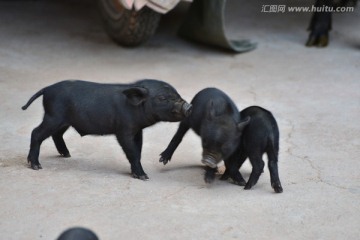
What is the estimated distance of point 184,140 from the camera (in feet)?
18.4

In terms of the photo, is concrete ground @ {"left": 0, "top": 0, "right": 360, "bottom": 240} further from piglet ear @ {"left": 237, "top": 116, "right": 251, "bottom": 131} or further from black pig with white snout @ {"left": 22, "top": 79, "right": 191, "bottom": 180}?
piglet ear @ {"left": 237, "top": 116, "right": 251, "bottom": 131}

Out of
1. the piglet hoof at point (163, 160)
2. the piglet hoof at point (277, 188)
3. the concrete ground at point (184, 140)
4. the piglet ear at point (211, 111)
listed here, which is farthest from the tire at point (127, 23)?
the piglet hoof at point (277, 188)

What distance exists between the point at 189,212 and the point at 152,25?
3.51 meters

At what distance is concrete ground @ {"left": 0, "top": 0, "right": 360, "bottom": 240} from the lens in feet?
13.5

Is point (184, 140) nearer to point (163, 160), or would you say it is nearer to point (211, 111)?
point (163, 160)

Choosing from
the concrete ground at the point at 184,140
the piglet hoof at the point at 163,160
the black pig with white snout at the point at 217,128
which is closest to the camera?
the concrete ground at the point at 184,140

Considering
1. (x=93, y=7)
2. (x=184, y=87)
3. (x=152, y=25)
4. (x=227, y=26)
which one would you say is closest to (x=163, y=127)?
(x=184, y=87)

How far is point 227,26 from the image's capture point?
8.57 m

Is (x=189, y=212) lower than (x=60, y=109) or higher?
lower

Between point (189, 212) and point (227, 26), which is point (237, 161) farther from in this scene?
point (227, 26)

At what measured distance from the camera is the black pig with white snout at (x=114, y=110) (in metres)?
4.66

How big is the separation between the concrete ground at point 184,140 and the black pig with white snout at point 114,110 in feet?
0.74

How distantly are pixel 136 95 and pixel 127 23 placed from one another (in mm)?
2789

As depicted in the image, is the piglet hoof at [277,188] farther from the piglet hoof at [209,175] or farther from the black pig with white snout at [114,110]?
the black pig with white snout at [114,110]
